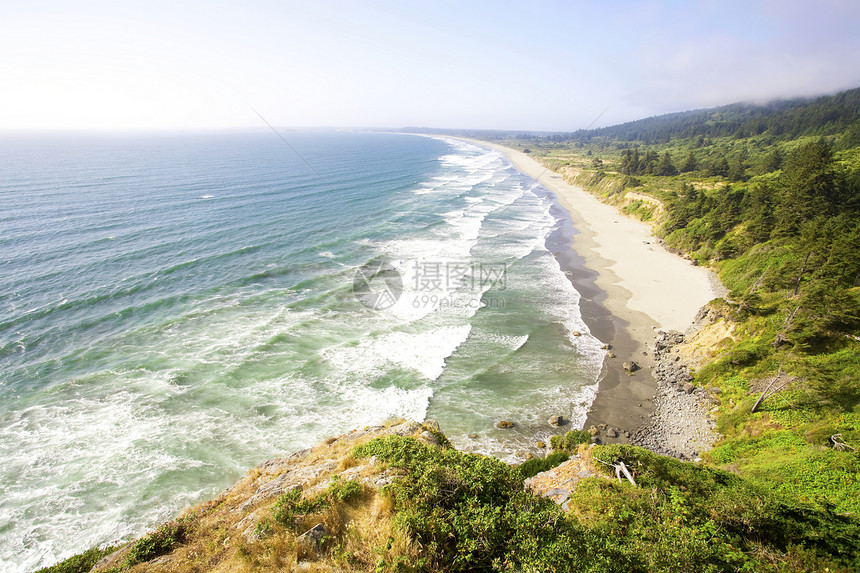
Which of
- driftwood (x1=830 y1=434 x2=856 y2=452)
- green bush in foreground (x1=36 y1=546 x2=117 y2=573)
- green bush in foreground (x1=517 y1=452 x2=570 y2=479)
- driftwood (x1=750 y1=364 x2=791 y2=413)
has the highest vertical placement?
driftwood (x1=830 y1=434 x2=856 y2=452)

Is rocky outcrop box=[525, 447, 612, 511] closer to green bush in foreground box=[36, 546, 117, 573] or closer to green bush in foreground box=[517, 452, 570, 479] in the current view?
green bush in foreground box=[517, 452, 570, 479]

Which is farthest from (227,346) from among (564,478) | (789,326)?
(789,326)

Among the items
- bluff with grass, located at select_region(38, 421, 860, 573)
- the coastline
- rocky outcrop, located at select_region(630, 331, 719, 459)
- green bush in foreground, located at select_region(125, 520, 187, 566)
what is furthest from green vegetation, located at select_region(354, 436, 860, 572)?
the coastline

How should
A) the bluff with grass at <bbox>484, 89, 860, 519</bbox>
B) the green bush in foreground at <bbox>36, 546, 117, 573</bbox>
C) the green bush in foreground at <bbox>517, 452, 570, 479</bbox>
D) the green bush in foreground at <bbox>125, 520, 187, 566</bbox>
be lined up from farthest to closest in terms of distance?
the green bush in foreground at <bbox>517, 452, 570, 479</bbox> → the bluff with grass at <bbox>484, 89, 860, 519</bbox> → the green bush in foreground at <bbox>36, 546, 117, 573</bbox> → the green bush in foreground at <bbox>125, 520, 187, 566</bbox>

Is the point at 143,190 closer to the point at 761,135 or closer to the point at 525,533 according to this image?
the point at 525,533

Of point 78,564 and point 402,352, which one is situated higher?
point 78,564

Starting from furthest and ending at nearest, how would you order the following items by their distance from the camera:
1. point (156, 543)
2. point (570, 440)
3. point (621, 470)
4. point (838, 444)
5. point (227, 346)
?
point (227, 346) → point (570, 440) → point (838, 444) → point (621, 470) → point (156, 543)

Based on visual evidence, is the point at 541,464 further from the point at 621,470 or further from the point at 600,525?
the point at 600,525
